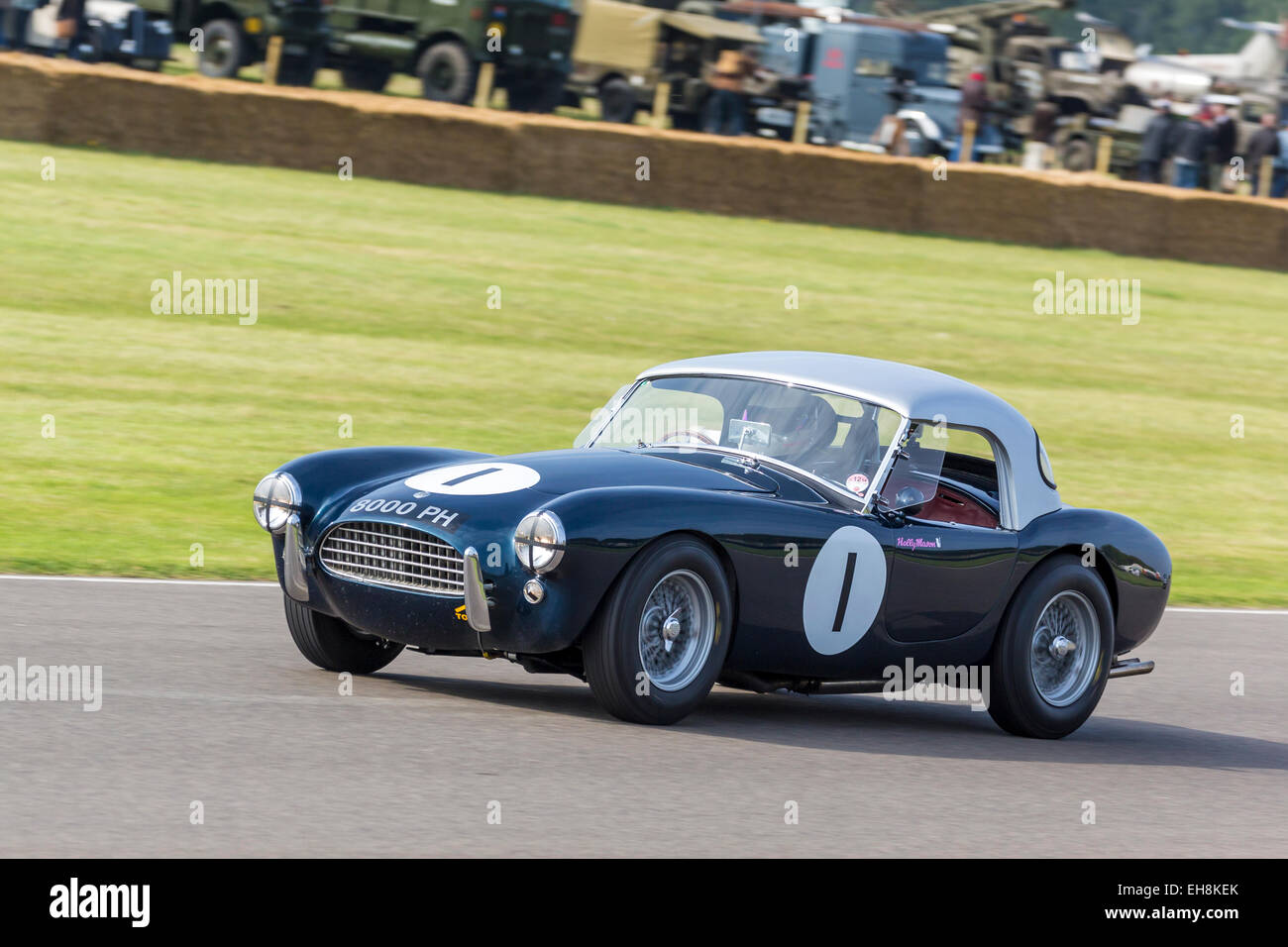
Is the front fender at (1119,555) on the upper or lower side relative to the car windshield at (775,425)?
lower

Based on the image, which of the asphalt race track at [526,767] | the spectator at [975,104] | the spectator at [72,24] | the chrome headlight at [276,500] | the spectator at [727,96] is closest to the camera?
the asphalt race track at [526,767]

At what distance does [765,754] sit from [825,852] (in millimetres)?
1274

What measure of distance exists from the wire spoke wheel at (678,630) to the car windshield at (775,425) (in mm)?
931

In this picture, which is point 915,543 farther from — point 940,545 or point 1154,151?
point 1154,151

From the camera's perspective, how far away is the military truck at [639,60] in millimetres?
30422

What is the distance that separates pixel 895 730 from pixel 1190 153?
83.0 feet

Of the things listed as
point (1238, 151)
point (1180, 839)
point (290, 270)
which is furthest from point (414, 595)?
point (1238, 151)

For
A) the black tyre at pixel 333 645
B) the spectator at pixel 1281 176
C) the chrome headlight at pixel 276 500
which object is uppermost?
the spectator at pixel 1281 176

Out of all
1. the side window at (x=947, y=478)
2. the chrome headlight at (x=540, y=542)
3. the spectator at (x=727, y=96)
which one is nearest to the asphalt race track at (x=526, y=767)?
the chrome headlight at (x=540, y=542)

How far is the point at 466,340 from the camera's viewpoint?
18.3 m

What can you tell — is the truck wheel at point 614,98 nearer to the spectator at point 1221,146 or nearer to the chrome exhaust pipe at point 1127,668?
the spectator at point 1221,146

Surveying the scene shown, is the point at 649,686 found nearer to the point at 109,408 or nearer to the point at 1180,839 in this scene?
the point at 1180,839

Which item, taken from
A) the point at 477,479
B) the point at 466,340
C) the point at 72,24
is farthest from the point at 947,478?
the point at 72,24

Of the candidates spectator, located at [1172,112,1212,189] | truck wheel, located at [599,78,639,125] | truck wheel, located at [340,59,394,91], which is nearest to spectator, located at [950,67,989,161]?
spectator, located at [1172,112,1212,189]
